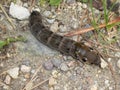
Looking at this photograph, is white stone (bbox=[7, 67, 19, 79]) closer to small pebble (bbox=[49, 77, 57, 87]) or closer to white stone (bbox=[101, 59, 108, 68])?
small pebble (bbox=[49, 77, 57, 87])

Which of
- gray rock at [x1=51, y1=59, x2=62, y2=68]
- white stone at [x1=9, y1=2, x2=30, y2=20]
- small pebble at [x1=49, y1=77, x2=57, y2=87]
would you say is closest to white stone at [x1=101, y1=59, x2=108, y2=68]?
gray rock at [x1=51, y1=59, x2=62, y2=68]

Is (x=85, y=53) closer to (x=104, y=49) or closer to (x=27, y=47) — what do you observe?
(x=104, y=49)

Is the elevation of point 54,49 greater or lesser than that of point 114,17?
lesser

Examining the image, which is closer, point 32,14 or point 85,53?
point 85,53

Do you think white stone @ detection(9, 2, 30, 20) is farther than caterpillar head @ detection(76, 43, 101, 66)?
Yes

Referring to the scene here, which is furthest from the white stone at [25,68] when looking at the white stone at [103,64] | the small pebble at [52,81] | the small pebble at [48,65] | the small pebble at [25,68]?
the white stone at [103,64]

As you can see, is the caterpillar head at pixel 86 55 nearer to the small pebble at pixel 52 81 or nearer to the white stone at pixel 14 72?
the small pebble at pixel 52 81

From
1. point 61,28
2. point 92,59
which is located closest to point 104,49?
point 92,59
